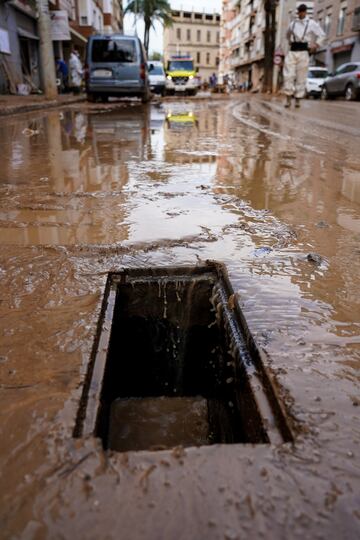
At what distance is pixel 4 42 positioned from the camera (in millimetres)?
16281

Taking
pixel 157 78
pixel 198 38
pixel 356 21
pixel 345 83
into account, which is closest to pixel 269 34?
pixel 157 78

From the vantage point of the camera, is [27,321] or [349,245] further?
[349,245]

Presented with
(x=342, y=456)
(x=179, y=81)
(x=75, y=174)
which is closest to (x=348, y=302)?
(x=342, y=456)

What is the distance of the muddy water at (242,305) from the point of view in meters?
0.91

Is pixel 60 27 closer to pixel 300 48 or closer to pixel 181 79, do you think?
pixel 300 48

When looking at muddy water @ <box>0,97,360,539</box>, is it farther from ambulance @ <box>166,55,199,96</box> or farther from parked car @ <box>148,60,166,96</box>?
ambulance @ <box>166,55,199,96</box>

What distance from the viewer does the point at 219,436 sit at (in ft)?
5.85

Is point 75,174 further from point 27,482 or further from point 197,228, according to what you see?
point 27,482

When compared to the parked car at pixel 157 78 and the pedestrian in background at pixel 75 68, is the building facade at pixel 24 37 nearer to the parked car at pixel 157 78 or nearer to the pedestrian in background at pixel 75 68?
the pedestrian in background at pixel 75 68

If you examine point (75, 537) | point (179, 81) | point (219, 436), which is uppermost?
point (179, 81)

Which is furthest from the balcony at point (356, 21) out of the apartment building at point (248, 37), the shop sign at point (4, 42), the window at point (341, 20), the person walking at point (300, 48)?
the shop sign at point (4, 42)

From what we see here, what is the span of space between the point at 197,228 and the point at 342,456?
5.62ft

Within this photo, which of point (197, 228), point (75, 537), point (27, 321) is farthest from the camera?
point (197, 228)

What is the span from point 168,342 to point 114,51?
13.4m
